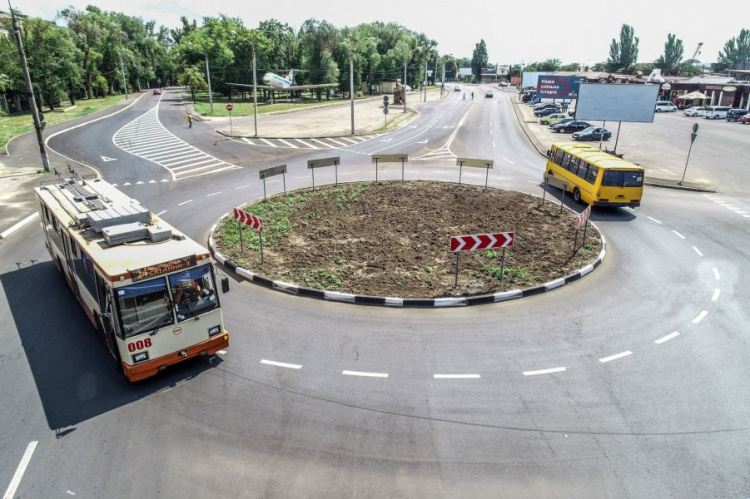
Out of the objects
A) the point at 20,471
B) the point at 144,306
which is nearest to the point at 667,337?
the point at 144,306

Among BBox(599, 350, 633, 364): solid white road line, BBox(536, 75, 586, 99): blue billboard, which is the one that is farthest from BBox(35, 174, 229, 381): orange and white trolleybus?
BBox(536, 75, 586, 99): blue billboard

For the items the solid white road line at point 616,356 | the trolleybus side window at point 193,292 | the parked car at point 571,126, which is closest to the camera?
the trolleybus side window at point 193,292

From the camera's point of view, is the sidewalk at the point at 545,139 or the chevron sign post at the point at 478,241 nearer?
the chevron sign post at the point at 478,241

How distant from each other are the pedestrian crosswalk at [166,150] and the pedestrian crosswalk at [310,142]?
18.9 ft

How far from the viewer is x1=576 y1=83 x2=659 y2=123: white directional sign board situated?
36.7m

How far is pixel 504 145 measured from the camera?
135 ft

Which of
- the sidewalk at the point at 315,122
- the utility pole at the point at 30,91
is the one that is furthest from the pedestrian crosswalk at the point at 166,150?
the utility pole at the point at 30,91

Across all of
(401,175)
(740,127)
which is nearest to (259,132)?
(401,175)

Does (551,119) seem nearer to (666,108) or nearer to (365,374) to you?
(666,108)

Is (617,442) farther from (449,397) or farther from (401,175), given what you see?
(401,175)

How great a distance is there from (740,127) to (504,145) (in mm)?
36119

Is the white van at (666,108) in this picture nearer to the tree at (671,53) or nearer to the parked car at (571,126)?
the parked car at (571,126)

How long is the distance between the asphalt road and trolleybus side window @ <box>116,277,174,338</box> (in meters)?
1.53

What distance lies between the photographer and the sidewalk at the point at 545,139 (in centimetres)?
2734
